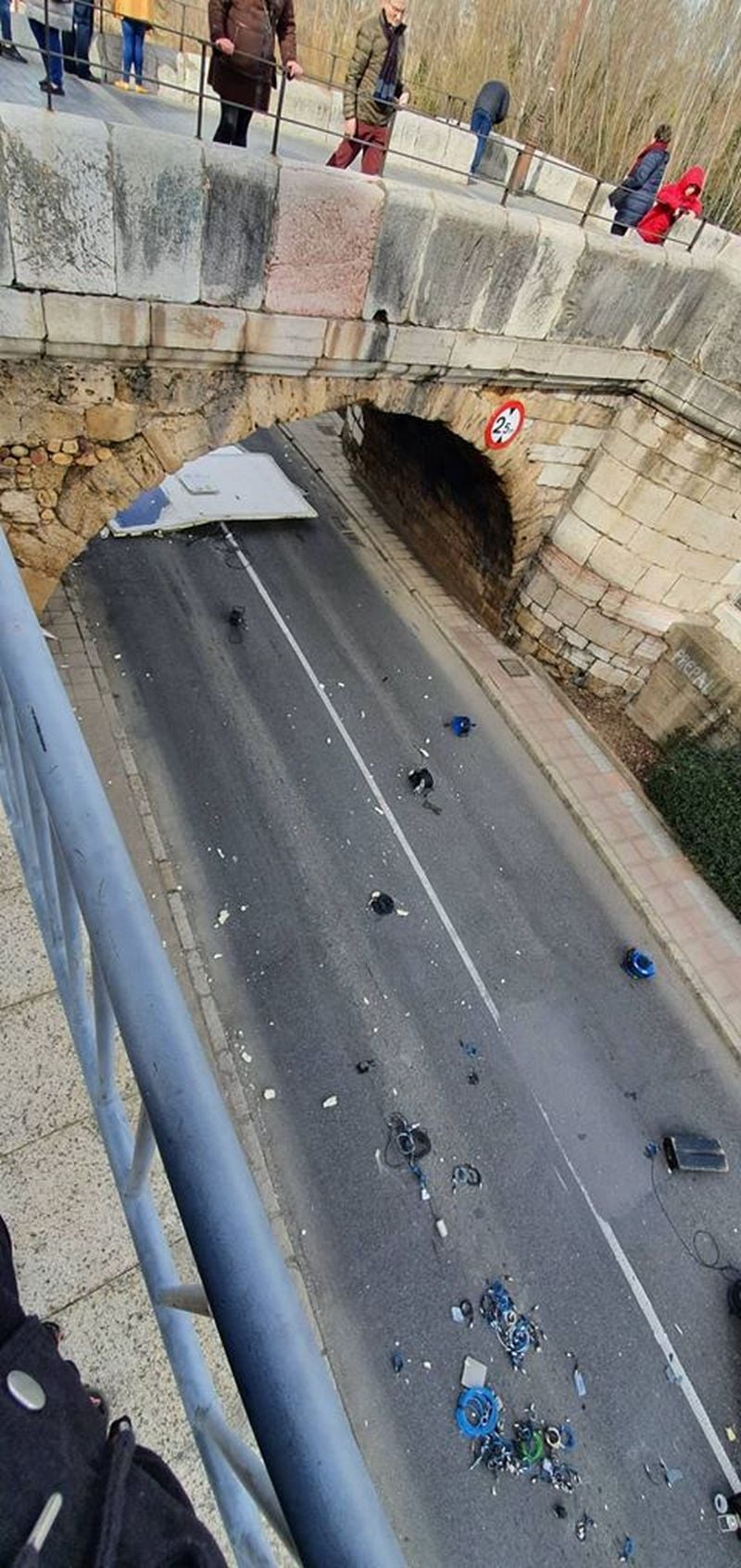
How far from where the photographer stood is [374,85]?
7.50m

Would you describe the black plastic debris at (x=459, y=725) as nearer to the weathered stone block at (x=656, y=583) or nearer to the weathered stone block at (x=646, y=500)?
the weathered stone block at (x=656, y=583)

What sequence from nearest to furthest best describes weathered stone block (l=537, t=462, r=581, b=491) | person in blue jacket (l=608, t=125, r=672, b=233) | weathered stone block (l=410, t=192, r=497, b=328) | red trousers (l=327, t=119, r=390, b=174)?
weathered stone block (l=410, t=192, r=497, b=328) → red trousers (l=327, t=119, r=390, b=174) → person in blue jacket (l=608, t=125, r=672, b=233) → weathered stone block (l=537, t=462, r=581, b=491)

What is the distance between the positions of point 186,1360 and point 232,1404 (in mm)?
1854

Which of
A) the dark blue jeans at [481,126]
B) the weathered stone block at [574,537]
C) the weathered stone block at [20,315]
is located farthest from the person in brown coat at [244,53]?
the weathered stone block at [574,537]

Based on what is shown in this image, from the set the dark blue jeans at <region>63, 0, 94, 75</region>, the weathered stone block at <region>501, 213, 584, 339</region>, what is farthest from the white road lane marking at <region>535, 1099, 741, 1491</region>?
the dark blue jeans at <region>63, 0, 94, 75</region>

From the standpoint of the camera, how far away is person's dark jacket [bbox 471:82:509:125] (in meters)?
10.1

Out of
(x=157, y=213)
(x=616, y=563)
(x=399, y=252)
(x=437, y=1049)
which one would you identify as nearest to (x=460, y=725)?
(x=616, y=563)

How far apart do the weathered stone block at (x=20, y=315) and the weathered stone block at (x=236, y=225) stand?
135 centimetres

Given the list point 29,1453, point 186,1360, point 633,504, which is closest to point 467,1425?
point 186,1360

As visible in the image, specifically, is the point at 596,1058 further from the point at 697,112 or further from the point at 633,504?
the point at 697,112

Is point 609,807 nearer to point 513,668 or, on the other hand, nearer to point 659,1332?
point 513,668

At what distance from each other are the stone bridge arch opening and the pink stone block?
3.65m

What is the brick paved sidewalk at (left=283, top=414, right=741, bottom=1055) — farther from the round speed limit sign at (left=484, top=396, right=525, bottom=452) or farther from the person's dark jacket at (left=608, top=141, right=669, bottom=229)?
the person's dark jacket at (left=608, top=141, right=669, bottom=229)

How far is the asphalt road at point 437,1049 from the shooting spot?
562 cm
